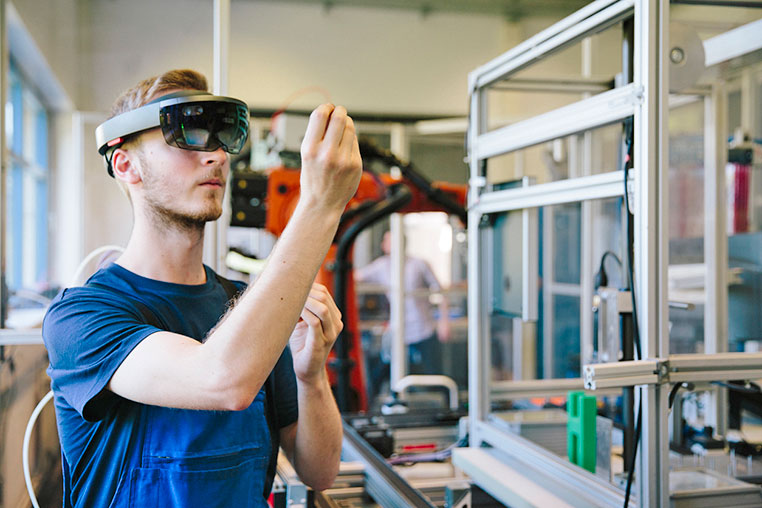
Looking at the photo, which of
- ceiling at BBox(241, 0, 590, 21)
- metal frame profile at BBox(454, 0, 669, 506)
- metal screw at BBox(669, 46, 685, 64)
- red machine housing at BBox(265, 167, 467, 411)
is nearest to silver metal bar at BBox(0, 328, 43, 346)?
metal frame profile at BBox(454, 0, 669, 506)

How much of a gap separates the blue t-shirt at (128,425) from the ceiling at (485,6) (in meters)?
5.65

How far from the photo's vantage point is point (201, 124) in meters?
1.09

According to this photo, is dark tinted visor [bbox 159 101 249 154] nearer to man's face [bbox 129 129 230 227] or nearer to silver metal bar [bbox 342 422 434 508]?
man's face [bbox 129 129 230 227]

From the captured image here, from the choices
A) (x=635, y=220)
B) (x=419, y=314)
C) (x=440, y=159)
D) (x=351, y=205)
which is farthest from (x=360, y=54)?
(x=635, y=220)

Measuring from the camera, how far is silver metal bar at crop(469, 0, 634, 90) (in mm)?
1547

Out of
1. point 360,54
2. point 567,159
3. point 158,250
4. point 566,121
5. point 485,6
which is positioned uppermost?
point 485,6

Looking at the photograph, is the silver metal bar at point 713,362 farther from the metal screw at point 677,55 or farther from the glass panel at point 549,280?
the metal screw at point 677,55

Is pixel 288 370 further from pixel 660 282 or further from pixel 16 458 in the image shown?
pixel 16 458

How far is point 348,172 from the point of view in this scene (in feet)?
2.82

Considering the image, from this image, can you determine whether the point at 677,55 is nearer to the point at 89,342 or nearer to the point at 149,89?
the point at 149,89

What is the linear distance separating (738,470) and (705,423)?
0.45m

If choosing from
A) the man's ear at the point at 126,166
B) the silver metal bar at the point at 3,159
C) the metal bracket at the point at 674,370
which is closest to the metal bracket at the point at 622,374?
the metal bracket at the point at 674,370

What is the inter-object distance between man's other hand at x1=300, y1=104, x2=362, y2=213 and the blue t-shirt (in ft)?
0.98

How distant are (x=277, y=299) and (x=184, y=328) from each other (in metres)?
0.35
